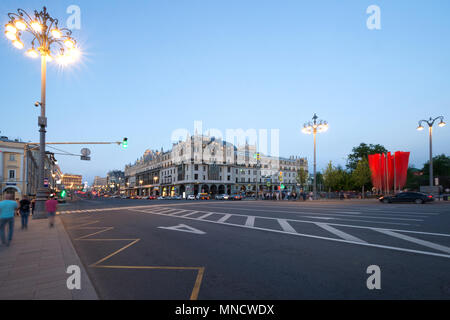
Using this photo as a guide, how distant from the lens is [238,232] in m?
9.41

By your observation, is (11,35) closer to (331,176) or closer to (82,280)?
(82,280)

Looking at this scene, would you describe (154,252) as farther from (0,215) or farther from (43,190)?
(43,190)

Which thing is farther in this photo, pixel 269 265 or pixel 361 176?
pixel 361 176

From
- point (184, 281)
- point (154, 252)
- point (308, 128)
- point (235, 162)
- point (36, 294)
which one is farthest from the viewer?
point (235, 162)

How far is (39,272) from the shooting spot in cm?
497

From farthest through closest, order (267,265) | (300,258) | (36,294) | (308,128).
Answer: (308,128) < (300,258) < (267,265) < (36,294)

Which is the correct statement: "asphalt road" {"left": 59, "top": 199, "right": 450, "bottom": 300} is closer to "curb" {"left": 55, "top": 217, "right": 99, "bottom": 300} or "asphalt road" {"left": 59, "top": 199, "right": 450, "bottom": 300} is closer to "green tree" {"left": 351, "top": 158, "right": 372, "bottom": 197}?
"curb" {"left": 55, "top": 217, "right": 99, "bottom": 300}

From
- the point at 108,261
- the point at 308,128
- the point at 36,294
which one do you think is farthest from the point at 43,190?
the point at 308,128

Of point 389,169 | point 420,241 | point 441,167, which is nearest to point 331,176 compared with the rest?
point 389,169

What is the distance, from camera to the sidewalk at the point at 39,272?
393 cm

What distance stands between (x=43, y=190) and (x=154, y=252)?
1270 cm

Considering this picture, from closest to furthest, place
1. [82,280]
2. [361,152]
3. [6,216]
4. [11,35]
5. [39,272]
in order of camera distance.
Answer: [82,280]
[39,272]
[6,216]
[11,35]
[361,152]

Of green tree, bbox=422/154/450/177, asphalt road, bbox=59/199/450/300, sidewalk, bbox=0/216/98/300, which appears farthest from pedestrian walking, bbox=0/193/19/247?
green tree, bbox=422/154/450/177

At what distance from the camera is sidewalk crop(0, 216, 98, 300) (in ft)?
12.9
